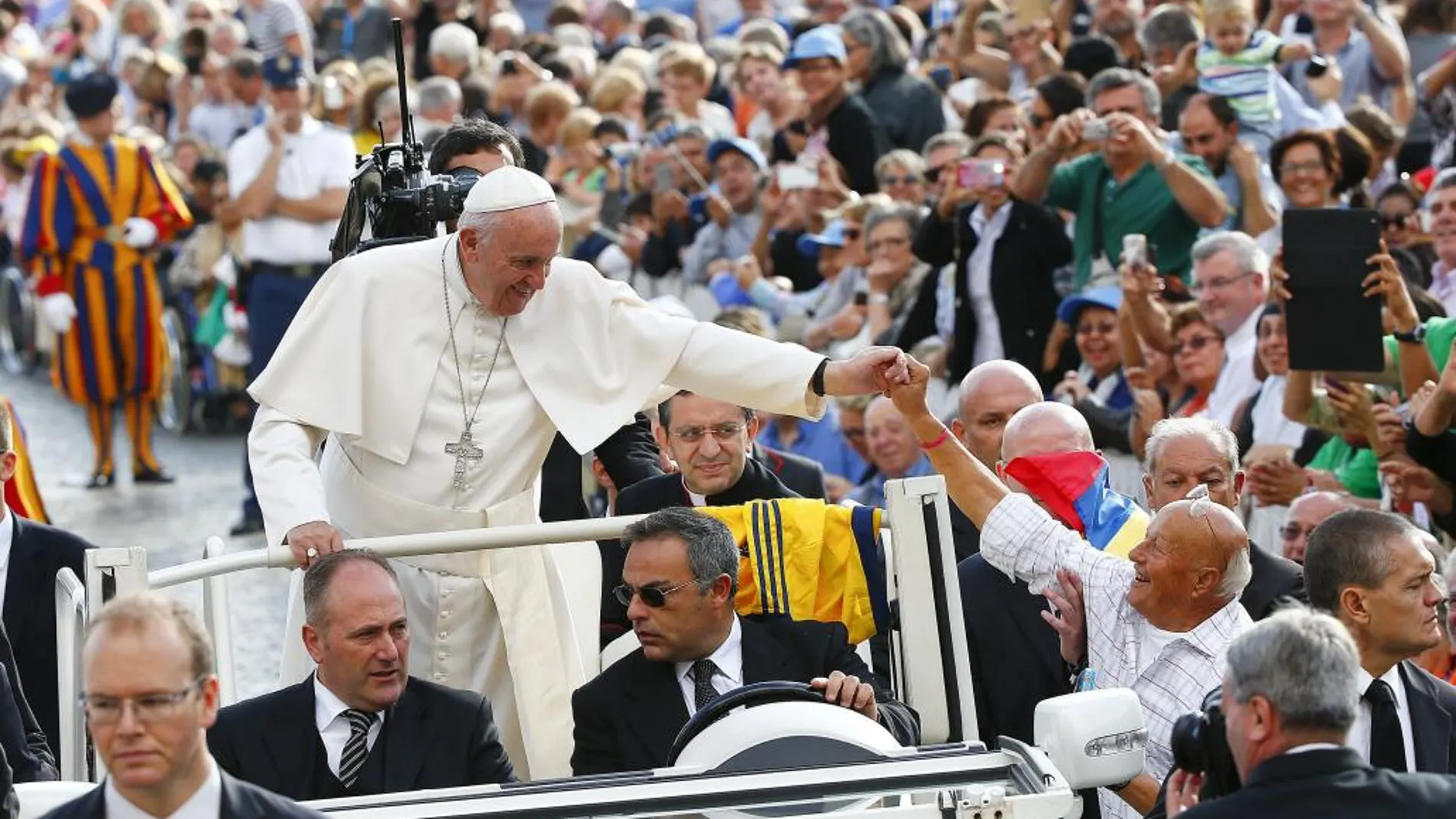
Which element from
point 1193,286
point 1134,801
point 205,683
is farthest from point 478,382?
point 1193,286

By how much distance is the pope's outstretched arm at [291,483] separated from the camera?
271 inches

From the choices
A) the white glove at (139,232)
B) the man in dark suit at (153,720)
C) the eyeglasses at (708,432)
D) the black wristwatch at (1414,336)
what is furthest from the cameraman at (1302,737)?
the white glove at (139,232)

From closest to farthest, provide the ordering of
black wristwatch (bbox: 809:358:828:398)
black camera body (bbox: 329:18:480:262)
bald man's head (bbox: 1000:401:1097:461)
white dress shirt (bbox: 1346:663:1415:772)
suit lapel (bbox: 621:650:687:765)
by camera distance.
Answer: white dress shirt (bbox: 1346:663:1415:772)
suit lapel (bbox: 621:650:687:765)
black wristwatch (bbox: 809:358:828:398)
bald man's head (bbox: 1000:401:1097:461)
black camera body (bbox: 329:18:480:262)

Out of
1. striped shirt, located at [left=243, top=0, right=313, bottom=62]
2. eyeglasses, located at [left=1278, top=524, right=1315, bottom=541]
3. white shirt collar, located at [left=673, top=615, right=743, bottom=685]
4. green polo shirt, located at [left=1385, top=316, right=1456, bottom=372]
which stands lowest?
white shirt collar, located at [left=673, top=615, right=743, bottom=685]

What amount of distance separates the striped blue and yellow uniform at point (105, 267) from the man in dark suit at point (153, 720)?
12917mm

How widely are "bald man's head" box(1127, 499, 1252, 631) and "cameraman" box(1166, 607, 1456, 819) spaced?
1334 mm

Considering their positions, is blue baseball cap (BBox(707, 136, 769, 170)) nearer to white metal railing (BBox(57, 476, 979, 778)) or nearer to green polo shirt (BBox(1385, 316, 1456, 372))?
green polo shirt (BBox(1385, 316, 1456, 372))

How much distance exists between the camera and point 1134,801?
6465mm

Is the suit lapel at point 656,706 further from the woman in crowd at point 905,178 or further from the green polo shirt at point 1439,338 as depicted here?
the woman in crowd at point 905,178

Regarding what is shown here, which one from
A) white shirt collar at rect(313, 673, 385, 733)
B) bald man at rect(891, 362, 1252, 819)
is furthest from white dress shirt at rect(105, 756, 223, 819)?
bald man at rect(891, 362, 1252, 819)

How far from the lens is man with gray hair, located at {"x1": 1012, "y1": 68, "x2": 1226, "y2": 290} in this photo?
11.4 metres

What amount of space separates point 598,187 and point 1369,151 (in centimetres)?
572

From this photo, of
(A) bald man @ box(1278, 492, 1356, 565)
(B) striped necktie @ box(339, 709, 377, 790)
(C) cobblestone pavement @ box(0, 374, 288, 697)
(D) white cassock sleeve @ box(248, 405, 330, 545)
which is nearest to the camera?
(B) striped necktie @ box(339, 709, 377, 790)

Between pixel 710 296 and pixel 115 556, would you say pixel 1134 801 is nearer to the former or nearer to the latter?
pixel 115 556
